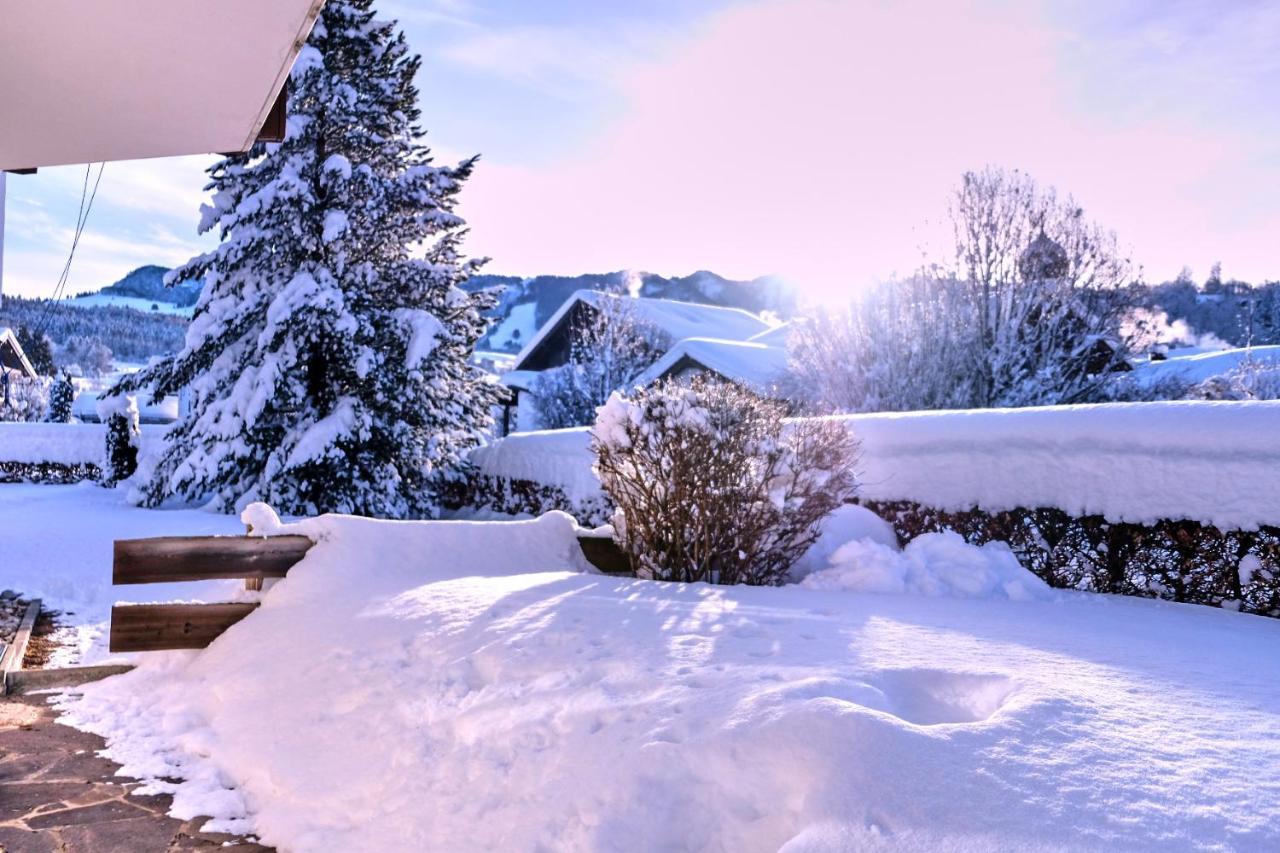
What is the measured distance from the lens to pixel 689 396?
23.6 feet

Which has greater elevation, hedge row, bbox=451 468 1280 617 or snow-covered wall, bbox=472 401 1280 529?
snow-covered wall, bbox=472 401 1280 529

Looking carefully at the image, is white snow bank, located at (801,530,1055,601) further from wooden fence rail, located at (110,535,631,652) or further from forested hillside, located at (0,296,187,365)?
forested hillside, located at (0,296,187,365)

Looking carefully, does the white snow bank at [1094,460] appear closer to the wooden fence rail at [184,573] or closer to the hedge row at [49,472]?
the wooden fence rail at [184,573]

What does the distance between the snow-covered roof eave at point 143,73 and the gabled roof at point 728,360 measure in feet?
47.3

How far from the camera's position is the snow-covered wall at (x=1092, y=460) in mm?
6156

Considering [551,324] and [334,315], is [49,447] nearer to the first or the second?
[551,324]

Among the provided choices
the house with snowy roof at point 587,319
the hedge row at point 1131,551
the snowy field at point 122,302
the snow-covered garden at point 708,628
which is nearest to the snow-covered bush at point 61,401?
the house with snowy roof at point 587,319

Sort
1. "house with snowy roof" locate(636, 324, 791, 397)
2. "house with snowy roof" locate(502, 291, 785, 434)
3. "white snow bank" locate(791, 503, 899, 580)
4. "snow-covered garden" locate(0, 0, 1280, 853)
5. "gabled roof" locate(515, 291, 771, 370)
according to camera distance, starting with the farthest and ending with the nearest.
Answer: "gabled roof" locate(515, 291, 771, 370) → "house with snowy roof" locate(502, 291, 785, 434) → "house with snowy roof" locate(636, 324, 791, 397) → "white snow bank" locate(791, 503, 899, 580) → "snow-covered garden" locate(0, 0, 1280, 853)

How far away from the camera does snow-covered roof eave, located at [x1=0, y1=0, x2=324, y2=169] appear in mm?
4711

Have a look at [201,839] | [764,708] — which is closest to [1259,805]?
[764,708]

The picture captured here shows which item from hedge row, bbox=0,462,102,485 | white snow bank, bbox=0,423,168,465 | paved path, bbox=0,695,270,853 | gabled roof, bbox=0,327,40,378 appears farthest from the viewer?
gabled roof, bbox=0,327,40,378

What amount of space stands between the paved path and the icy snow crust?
15 cm

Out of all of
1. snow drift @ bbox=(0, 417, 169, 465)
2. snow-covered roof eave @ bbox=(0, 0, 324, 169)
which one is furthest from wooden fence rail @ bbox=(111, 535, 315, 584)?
snow drift @ bbox=(0, 417, 169, 465)

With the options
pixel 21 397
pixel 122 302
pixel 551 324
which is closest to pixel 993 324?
pixel 551 324
